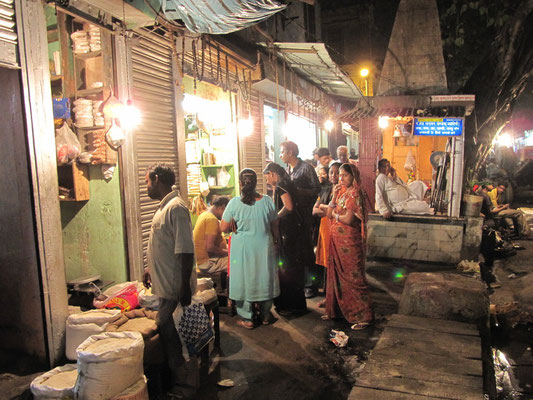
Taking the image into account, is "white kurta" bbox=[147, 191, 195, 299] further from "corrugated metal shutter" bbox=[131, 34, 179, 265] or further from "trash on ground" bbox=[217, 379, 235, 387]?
"corrugated metal shutter" bbox=[131, 34, 179, 265]

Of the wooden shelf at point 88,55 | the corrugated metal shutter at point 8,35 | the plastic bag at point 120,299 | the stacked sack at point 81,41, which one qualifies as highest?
the stacked sack at point 81,41

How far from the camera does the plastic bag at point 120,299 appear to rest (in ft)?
13.7

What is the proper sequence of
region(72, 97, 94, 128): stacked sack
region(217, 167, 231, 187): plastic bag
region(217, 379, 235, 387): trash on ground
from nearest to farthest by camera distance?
region(217, 379, 235, 387): trash on ground, region(72, 97, 94, 128): stacked sack, region(217, 167, 231, 187): plastic bag

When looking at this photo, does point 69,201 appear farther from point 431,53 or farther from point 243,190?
point 431,53

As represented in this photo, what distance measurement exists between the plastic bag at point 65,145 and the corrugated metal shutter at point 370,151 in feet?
26.4

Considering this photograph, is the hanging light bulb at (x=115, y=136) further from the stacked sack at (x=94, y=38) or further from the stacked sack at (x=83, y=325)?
the stacked sack at (x=83, y=325)

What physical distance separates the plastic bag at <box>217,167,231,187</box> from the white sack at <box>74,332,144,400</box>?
555cm

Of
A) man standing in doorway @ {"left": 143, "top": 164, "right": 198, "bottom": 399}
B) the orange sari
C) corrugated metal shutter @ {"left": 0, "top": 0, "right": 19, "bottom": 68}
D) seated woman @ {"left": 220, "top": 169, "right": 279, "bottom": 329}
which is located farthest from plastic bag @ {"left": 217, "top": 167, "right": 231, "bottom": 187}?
corrugated metal shutter @ {"left": 0, "top": 0, "right": 19, "bottom": 68}

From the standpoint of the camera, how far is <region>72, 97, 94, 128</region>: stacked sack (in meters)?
4.87

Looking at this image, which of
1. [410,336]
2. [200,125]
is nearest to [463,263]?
[410,336]

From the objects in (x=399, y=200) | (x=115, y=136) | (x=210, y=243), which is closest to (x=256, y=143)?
(x=399, y=200)

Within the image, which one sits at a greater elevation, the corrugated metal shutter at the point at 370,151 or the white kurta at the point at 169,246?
the corrugated metal shutter at the point at 370,151

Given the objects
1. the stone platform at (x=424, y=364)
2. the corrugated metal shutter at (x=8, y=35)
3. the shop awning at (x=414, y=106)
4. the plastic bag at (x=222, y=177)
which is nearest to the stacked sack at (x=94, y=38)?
the corrugated metal shutter at (x=8, y=35)

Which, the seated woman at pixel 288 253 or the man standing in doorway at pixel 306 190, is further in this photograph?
the man standing in doorway at pixel 306 190
